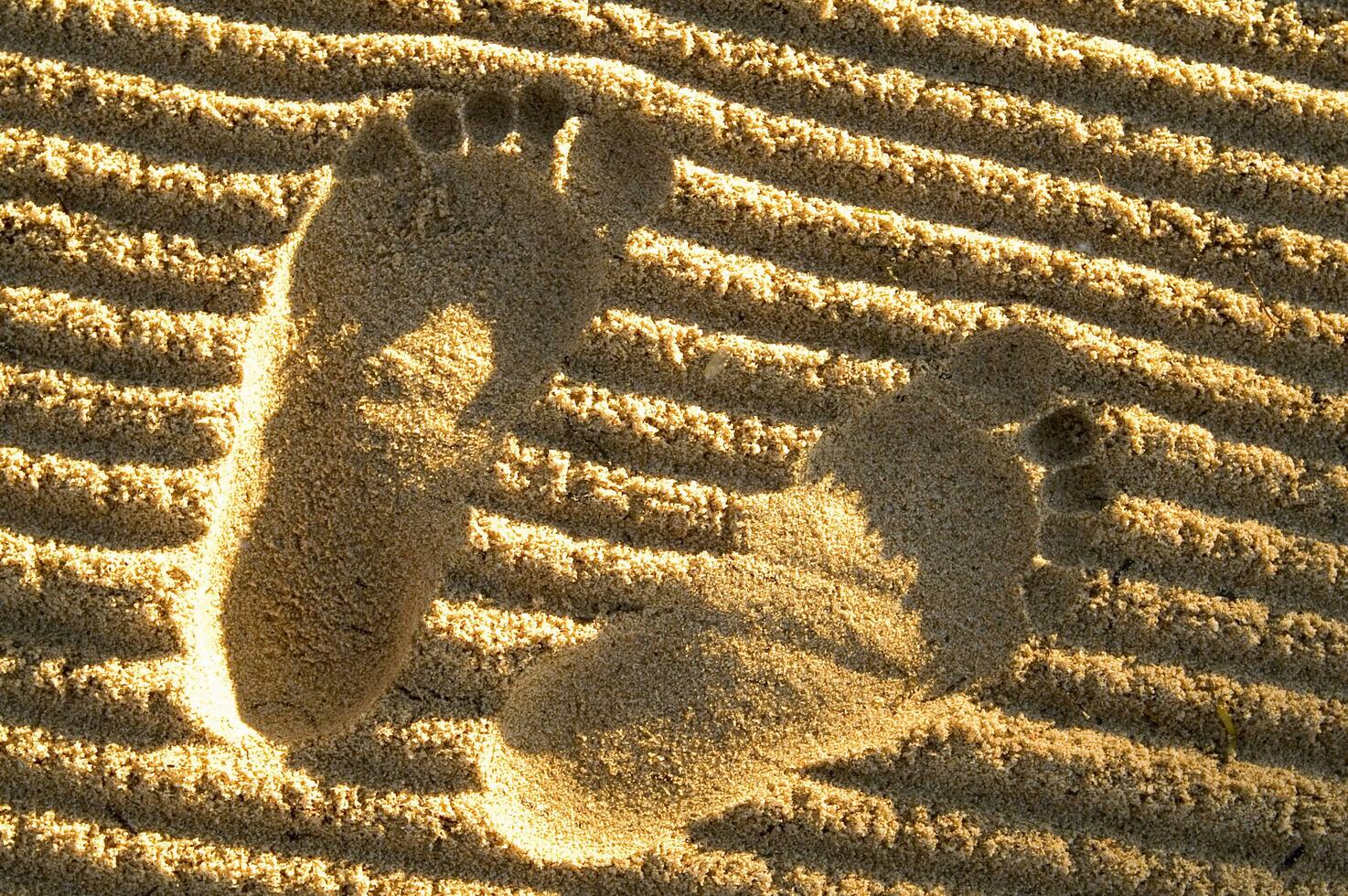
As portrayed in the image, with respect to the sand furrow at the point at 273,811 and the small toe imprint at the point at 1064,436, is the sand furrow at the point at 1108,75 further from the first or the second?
the sand furrow at the point at 273,811

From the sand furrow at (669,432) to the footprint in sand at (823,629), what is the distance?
0.05 meters

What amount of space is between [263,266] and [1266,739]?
157 cm

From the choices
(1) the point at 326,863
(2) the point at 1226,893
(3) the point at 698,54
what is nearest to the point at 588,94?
(3) the point at 698,54

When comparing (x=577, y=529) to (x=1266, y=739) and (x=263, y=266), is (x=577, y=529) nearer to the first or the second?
(x=263, y=266)

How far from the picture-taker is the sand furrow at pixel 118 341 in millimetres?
1428

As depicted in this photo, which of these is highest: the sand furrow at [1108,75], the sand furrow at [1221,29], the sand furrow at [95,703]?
the sand furrow at [1221,29]

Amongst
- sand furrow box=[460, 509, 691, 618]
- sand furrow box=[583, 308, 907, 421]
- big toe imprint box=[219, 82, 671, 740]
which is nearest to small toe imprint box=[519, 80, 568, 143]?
big toe imprint box=[219, 82, 671, 740]

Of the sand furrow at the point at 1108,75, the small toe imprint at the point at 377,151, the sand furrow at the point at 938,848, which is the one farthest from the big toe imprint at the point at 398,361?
the sand furrow at the point at 938,848

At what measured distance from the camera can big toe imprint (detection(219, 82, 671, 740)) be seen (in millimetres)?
1446

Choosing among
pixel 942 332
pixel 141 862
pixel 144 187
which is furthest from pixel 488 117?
pixel 141 862

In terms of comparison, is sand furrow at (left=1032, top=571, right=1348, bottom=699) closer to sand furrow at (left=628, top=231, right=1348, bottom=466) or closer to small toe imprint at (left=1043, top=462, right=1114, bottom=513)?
small toe imprint at (left=1043, top=462, right=1114, bottom=513)

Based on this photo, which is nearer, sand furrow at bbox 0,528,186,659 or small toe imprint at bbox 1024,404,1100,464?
sand furrow at bbox 0,528,186,659

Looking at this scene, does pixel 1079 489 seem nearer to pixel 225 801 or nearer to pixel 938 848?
pixel 938 848

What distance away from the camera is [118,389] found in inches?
56.1
